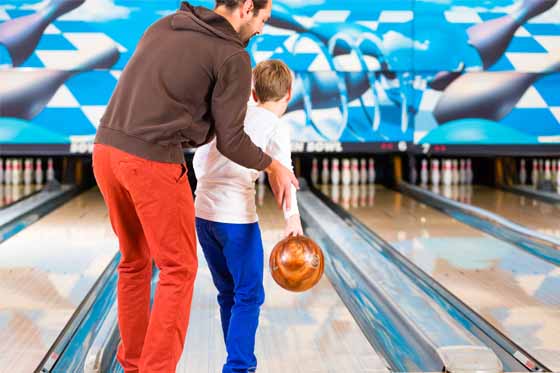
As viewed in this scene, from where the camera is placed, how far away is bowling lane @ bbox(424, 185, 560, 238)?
5043 mm

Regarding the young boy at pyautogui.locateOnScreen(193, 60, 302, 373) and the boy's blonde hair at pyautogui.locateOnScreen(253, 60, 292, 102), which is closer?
the young boy at pyautogui.locateOnScreen(193, 60, 302, 373)

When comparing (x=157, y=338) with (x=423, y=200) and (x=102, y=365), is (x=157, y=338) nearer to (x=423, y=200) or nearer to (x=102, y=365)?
(x=102, y=365)

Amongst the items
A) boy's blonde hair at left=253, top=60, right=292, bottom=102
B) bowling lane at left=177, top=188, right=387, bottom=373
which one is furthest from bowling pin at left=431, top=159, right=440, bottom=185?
boy's blonde hair at left=253, top=60, right=292, bottom=102

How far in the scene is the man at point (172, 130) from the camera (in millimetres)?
2004

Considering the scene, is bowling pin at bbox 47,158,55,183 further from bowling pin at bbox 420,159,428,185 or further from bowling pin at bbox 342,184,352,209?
bowling pin at bbox 420,159,428,185

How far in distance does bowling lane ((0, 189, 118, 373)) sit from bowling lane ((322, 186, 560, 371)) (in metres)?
1.48

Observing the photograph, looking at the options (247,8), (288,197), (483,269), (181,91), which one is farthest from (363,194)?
(181,91)

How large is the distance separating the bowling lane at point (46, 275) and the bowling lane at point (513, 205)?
8.11 feet

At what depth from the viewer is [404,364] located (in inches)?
99.2

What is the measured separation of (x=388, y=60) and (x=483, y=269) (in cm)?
274

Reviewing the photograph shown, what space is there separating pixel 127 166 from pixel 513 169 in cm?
561

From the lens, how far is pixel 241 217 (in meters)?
2.27

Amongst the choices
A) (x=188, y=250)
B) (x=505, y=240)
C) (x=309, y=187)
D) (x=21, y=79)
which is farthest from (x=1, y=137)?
(x=188, y=250)

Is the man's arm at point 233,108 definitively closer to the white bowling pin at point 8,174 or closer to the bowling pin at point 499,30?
the bowling pin at point 499,30
